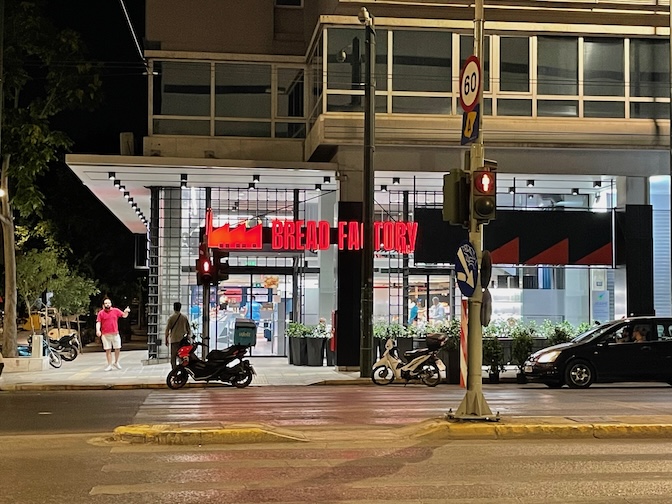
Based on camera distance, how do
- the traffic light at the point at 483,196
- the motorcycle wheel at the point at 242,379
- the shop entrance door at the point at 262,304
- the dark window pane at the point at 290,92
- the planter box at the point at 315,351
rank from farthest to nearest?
the shop entrance door at the point at 262,304, the dark window pane at the point at 290,92, the planter box at the point at 315,351, the motorcycle wheel at the point at 242,379, the traffic light at the point at 483,196

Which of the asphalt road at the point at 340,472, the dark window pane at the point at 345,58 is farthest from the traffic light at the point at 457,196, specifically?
the dark window pane at the point at 345,58

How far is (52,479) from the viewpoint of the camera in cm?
854

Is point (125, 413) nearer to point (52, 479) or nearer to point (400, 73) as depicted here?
point (52, 479)

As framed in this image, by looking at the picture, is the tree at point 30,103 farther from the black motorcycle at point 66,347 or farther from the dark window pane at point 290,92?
the dark window pane at point 290,92

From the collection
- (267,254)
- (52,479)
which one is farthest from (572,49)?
(52,479)

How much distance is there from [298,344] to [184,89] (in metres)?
8.39

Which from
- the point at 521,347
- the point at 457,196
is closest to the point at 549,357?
the point at 521,347

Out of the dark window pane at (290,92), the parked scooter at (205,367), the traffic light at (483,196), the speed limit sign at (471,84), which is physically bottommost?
the parked scooter at (205,367)

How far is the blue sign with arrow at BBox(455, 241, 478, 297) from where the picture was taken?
11680 mm

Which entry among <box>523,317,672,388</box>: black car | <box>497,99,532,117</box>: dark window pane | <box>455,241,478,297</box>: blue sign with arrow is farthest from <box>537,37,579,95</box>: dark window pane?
<box>455,241,478,297</box>: blue sign with arrow

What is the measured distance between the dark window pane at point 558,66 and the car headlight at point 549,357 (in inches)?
329

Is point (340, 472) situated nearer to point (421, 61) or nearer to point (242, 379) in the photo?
point (242, 379)

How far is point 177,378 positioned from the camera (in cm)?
1878

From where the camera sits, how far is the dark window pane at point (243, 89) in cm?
2642
